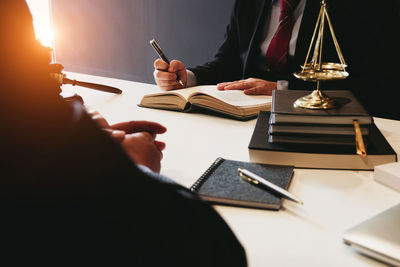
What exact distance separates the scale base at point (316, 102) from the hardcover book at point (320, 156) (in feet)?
0.28

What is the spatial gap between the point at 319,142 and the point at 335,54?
0.91 m

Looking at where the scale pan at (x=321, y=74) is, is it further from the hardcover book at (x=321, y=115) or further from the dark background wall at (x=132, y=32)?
the dark background wall at (x=132, y=32)

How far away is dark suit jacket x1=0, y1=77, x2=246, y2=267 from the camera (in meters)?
0.24

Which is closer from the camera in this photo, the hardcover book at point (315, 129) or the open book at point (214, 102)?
the hardcover book at point (315, 129)

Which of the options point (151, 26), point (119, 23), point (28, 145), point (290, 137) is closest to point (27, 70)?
point (28, 145)

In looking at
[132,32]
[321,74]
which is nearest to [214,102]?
[321,74]

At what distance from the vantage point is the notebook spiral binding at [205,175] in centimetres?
64

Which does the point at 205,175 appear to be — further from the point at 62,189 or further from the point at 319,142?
the point at 62,189

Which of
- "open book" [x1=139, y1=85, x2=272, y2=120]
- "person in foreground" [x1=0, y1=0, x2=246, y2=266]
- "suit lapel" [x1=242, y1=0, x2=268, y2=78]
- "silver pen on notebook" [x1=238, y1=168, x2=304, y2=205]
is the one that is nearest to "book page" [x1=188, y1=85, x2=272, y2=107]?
"open book" [x1=139, y1=85, x2=272, y2=120]

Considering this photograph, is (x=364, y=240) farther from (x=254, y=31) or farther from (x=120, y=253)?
(x=254, y=31)

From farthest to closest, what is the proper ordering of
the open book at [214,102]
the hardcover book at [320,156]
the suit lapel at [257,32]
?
the suit lapel at [257,32], the open book at [214,102], the hardcover book at [320,156]

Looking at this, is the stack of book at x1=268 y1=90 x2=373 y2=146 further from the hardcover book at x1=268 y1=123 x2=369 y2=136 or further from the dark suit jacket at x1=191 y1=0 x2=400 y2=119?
the dark suit jacket at x1=191 y1=0 x2=400 y2=119

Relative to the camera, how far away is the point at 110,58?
359 centimetres

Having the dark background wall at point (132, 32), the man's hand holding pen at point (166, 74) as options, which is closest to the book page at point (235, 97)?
the man's hand holding pen at point (166, 74)
